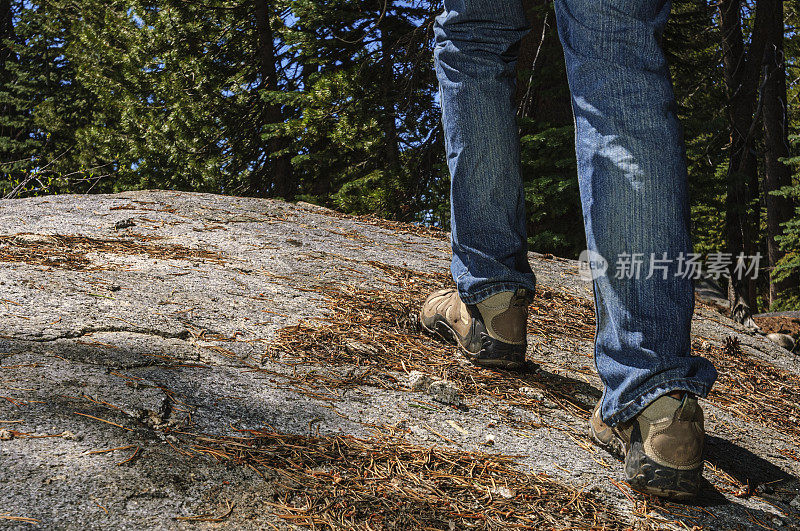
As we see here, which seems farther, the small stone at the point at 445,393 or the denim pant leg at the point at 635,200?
the small stone at the point at 445,393

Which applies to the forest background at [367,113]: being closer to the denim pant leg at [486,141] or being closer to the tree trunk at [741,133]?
the tree trunk at [741,133]

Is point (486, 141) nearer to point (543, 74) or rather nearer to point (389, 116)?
point (543, 74)

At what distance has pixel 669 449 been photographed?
4.49ft

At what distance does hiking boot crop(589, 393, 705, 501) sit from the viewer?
1.38m

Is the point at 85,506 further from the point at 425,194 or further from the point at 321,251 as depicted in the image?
the point at 425,194

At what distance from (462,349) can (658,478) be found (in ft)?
2.73

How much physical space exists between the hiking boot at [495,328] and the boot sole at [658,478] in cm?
62

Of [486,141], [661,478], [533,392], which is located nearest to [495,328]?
[533,392]

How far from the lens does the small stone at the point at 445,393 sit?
5.80 feet

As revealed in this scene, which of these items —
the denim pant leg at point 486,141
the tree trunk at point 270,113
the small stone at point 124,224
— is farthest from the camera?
the tree trunk at point 270,113

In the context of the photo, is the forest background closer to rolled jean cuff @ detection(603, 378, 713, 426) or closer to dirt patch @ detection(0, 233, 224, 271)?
dirt patch @ detection(0, 233, 224, 271)

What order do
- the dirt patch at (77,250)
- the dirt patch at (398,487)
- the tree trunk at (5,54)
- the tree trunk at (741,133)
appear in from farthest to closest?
1. the tree trunk at (5,54)
2. the tree trunk at (741,133)
3. the dirt patch at (77,250)
4. the dirt patch at (398,487)

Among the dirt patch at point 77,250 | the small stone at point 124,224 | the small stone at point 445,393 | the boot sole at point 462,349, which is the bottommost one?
the small stone at point 445,393

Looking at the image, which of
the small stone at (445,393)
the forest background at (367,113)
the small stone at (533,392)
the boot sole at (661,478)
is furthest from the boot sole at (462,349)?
the forest background at (367,113)
